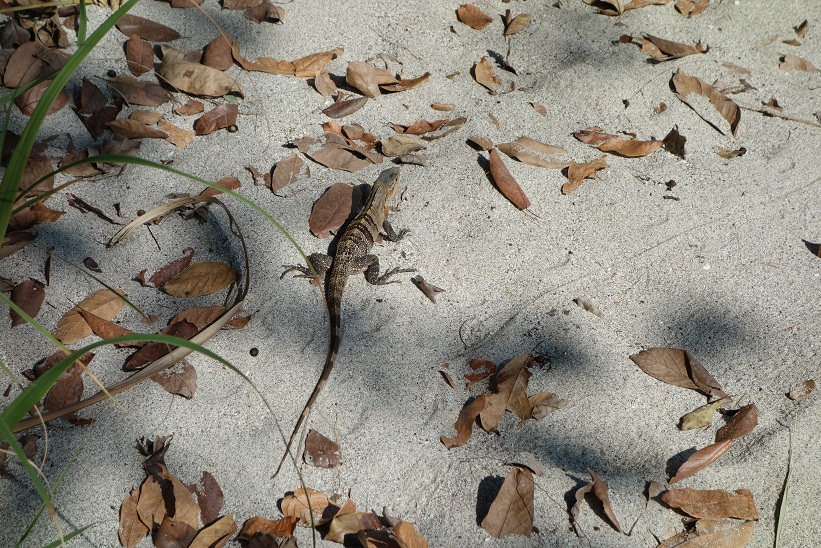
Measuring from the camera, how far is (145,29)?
424cm

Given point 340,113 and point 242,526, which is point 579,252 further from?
point 242,526

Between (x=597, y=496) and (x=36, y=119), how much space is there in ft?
8.34

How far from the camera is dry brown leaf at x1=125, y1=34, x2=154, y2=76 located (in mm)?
4062

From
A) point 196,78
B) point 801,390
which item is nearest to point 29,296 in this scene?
point 196,78

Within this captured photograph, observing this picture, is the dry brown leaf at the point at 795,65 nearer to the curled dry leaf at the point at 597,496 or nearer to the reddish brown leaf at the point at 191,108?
the curled dry leaf at the point at 597,496

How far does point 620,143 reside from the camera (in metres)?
4.11

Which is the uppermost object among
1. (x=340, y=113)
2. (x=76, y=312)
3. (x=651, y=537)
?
(x=340, y=113)

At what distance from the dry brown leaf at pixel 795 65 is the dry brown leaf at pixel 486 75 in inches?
88.8

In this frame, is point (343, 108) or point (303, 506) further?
point (343, 108)

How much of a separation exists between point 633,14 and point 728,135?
54.6 inches

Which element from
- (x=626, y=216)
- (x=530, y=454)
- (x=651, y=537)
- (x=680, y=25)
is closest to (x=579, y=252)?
(x=626, y=216)

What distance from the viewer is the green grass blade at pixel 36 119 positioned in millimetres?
1888

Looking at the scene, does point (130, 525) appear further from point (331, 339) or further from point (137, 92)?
point (137, 92)

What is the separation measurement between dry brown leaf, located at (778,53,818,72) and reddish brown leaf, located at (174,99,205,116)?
4312 millimetres
